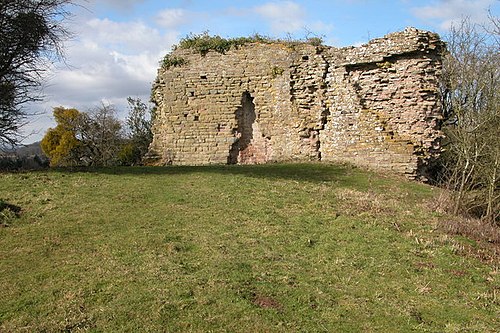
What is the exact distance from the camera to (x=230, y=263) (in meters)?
6.75

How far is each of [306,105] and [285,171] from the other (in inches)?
140

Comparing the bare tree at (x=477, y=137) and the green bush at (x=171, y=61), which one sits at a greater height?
the green bush at (x=171, y=61)

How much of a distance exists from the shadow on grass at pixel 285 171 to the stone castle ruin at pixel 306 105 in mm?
1138

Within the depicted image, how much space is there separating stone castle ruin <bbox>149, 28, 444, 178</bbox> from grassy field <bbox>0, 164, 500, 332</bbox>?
475 centimetres

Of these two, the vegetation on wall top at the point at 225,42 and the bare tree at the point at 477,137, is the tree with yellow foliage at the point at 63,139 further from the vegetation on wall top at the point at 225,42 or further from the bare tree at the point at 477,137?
the bare tree at the point at 477,137

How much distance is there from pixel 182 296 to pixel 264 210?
4.18m

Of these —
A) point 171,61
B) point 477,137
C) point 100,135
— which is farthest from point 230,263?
point 100,135

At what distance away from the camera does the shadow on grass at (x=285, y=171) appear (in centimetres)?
1377

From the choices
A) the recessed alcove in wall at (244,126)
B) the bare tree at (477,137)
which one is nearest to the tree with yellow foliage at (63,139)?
the recessed alcove in wall at (244,126)

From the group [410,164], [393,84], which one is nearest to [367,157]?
[410,164]

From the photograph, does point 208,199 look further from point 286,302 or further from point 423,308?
point 423,308

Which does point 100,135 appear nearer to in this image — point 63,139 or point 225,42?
point 63,139

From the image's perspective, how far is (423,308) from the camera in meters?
5.79

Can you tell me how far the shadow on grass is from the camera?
13773 millimetres
